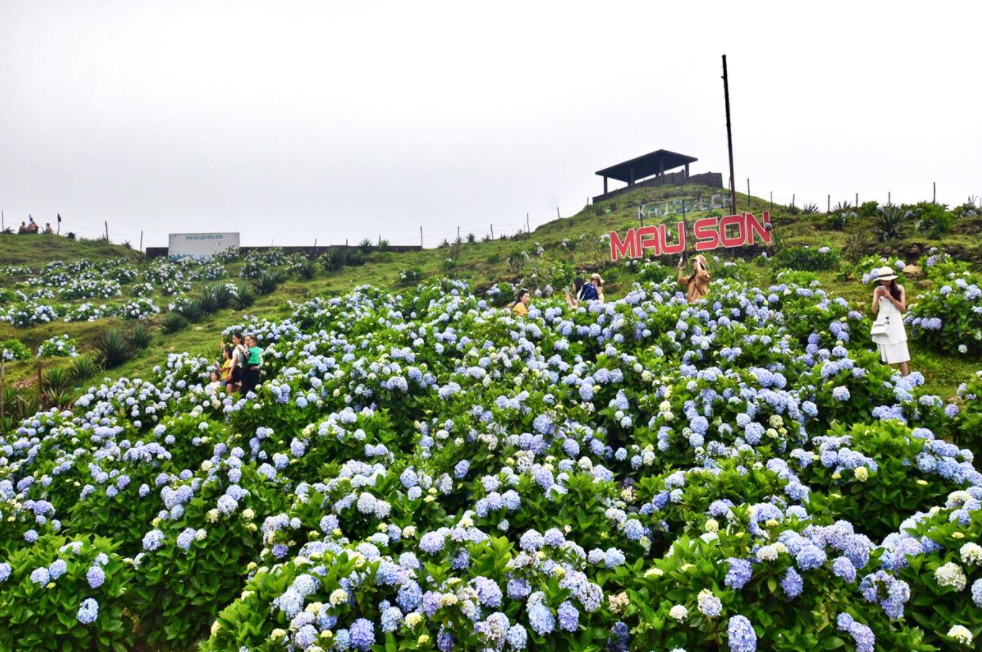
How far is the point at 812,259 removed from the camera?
46.2 ft

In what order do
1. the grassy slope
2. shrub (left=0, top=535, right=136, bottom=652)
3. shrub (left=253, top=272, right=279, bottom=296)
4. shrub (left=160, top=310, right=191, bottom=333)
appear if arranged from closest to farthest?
1. shrub (left=0, top=535, right=136, bottom=652)
2. the grassy slope
3. shrub (left=160, top=310, right=191, bottom=333)
4. shrub (left=253, top=272, right=279, bottom=296)

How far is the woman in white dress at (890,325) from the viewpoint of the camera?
7434 mm

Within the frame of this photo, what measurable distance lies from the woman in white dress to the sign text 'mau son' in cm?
882

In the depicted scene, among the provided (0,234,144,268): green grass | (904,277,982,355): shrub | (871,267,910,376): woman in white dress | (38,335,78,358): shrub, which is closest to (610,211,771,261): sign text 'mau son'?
(904,277,982,355): shrub

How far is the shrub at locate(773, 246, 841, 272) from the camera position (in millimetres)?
13977

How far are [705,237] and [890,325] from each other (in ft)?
32.5

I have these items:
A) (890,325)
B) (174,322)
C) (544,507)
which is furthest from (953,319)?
(174,322)

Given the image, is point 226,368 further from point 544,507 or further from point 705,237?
point 705,237

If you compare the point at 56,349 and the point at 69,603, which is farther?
the point at 56,349

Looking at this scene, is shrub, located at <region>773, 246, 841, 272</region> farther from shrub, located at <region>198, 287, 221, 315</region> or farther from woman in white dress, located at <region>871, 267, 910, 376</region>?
shrub, located at <region>198, 287, 221, 315</region>

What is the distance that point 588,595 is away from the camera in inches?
117

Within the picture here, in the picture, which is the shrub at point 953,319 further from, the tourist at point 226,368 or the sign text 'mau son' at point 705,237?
the tourist at point 226,368

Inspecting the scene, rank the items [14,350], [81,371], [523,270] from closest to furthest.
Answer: [81,371], [14,350], [523,270]

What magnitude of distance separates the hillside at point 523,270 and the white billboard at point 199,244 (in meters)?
1.92
